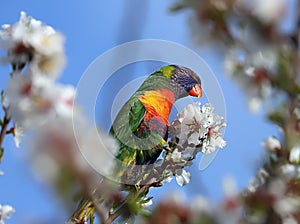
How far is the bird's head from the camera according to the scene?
12.5 feet

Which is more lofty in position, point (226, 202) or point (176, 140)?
point (176, 140)

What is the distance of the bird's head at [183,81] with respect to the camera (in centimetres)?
380

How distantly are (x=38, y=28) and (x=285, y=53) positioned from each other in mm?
732

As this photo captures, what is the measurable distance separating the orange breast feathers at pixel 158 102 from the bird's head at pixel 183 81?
150 mm

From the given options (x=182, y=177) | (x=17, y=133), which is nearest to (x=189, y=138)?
(x=182, y=177)

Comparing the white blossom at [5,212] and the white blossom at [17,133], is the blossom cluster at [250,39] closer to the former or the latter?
the white blossom at [17,133]

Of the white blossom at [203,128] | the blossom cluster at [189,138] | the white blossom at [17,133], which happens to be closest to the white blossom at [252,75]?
the white blossom at [17,133]

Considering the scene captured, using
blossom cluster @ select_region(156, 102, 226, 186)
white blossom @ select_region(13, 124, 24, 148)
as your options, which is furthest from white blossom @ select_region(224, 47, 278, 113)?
blossom cluster @ select_region(156, 102, 226, 186)

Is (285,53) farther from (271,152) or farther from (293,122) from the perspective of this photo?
(271,152)

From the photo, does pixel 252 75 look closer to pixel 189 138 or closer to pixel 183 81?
pixel 189 138

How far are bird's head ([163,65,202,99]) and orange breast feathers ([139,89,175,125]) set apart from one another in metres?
0.15

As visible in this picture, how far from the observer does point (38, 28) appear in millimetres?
1453

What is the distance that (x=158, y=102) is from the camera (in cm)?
351

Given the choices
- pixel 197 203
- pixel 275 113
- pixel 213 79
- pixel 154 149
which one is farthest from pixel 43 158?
pixel 154 149
